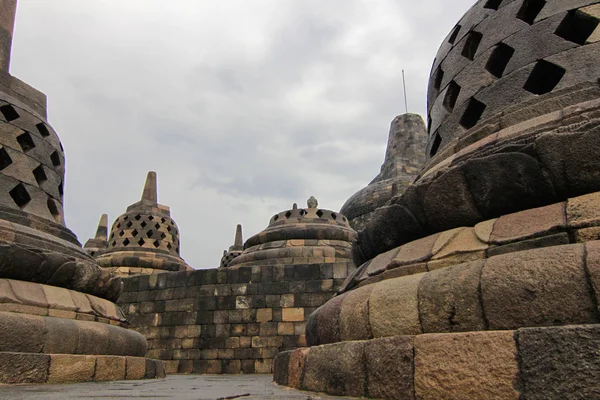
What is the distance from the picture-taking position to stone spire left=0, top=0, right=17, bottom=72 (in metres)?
6.46

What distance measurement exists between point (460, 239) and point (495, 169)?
45 centimetres

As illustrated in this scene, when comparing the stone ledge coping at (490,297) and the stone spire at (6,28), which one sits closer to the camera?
the stone ledge coping at (490,297)

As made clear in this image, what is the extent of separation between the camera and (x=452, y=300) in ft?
8.10

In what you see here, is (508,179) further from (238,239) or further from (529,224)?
(238,239)

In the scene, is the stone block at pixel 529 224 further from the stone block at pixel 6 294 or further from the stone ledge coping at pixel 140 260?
the stone ledge coping at pixel 140 260

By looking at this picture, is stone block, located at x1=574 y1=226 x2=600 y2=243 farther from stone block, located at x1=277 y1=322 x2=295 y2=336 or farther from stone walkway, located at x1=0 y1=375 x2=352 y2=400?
stone block, located at x1=277 y1=322 x2=295 y2=336

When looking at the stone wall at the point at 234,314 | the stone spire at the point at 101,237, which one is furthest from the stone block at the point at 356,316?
the stone spire at the point at 101,237

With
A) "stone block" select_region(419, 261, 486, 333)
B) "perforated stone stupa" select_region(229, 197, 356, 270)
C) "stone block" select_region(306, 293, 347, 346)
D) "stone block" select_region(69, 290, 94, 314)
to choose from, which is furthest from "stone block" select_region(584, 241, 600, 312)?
"perforated stone stupa" select_region(229, 197, 356, 270)

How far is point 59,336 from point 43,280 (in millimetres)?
725

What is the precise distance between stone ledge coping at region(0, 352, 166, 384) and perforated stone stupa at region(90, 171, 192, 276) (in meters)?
8.30

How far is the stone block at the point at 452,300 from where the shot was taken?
7.75 feet

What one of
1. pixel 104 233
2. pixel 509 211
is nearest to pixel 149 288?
pixel 509 211

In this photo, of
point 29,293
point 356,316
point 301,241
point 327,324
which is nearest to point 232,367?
point 301,241

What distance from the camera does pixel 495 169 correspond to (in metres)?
2.81
